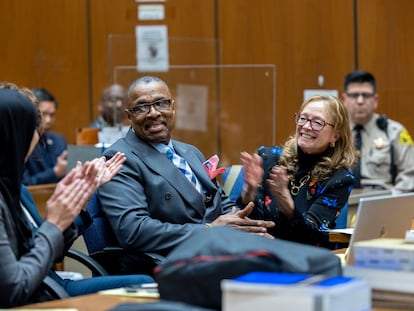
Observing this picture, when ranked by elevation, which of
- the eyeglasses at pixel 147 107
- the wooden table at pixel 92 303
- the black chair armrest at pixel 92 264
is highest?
the eyeglasses at pixel 147 107

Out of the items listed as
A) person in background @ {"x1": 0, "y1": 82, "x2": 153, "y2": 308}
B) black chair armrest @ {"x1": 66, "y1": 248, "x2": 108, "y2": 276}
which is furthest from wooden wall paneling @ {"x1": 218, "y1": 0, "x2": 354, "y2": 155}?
person in background @ {"x1": 0, "y1": 82, "x2": 153, "y2": 308}

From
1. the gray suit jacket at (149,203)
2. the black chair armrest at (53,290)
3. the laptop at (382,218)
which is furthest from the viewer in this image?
the gray suit jacket at (149,203)

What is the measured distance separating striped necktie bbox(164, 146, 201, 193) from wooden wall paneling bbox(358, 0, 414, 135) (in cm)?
386

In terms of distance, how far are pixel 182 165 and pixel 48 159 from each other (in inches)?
149

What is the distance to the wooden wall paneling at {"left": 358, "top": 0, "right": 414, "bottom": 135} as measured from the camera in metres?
7.67

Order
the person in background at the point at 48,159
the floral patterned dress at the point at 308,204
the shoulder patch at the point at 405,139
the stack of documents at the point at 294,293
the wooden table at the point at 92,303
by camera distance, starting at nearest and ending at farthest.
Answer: the stack of documents at the point at 294,293 → the wooden table at the point at 92,303 → the floral patterned dress at the point at 308,204 → the shoulder patch at the point at 405,139 → the person in background at the point at 48,159

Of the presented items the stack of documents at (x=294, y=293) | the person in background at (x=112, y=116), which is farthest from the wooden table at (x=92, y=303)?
the person in background at (x=112, y=116)

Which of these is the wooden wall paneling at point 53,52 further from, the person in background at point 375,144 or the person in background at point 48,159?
the person in background at point 375,144

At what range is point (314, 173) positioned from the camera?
4.25m

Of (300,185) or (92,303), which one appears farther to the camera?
(300,185)

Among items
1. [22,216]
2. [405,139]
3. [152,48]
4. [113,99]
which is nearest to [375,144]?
[405,139]

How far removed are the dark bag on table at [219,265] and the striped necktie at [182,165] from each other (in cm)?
171

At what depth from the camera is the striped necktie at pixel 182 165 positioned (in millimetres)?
4188

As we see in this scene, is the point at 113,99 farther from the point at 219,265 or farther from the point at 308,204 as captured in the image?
the point at 219,265
